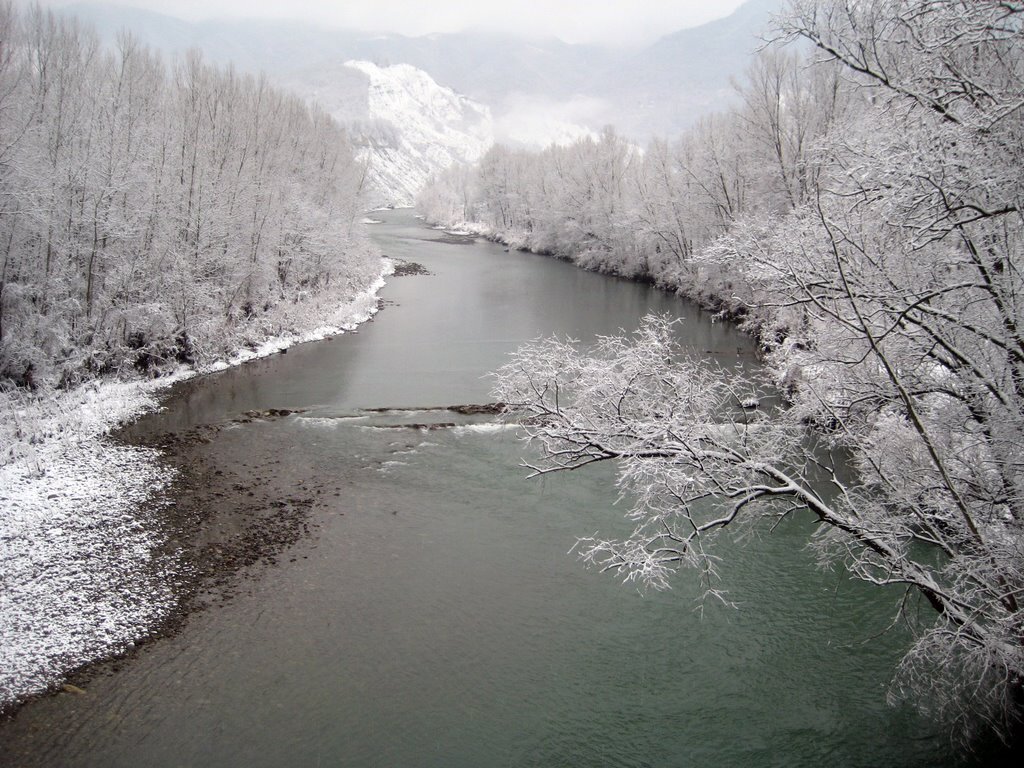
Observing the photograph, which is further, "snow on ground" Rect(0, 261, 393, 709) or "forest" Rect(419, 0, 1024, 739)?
"snow on ground" Rect(0, 261, 393, 709)

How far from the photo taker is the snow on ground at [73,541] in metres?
9.27

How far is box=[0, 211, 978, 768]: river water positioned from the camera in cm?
773

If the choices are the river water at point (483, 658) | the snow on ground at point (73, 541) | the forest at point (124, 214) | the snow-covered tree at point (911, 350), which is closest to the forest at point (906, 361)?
the snow-covered tree at point (911, 350)

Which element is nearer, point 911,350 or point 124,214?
point 911,350

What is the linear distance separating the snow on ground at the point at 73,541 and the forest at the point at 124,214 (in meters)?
2.90

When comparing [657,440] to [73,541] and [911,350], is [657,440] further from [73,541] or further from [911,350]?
[73,541]

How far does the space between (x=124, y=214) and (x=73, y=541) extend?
→ 1281 centimetres

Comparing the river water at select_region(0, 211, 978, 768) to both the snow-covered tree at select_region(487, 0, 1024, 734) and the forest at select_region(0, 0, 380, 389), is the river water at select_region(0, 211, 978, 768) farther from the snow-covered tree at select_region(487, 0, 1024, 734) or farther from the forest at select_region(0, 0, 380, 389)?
the forest at select_region(0, 0, 380, 389)

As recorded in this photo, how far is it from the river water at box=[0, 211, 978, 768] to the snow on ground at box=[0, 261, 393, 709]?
84 cm

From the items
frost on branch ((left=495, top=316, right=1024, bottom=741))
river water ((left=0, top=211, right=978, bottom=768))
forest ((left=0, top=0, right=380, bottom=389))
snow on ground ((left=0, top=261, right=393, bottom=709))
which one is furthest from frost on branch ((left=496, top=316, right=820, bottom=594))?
forest ((left=0, top=0, right=380, bottom=389))

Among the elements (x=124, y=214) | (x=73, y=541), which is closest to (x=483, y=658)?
(x=73, y=541)

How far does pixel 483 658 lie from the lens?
927 centimetres

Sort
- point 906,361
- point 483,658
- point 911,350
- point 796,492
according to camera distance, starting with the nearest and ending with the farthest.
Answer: point 796,492
point 911,350
point 906,361
point 483,658

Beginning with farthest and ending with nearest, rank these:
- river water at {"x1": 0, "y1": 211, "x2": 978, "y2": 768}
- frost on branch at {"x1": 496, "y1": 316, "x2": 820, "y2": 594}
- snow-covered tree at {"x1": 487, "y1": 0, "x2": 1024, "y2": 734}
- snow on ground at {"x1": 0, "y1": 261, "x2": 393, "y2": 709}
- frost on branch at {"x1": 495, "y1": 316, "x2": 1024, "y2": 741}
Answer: snow on ground at {"x1": 0, "y1": 261, "x2": 393, "y2": 709} → river water at {"x1": 0, "y1": 211, "x2": 978, "y2": 768} → frost on branch at {"x1": 496, "y1": 316, "x2": 820, "y2": 594} → frost on branch at {"x1": 495, "y1": 316, "x2": 1024, "y2": 741} → snow-covered tree at {"x1": 487, "y1": 0, "x2": 1024, "y2": 734}
